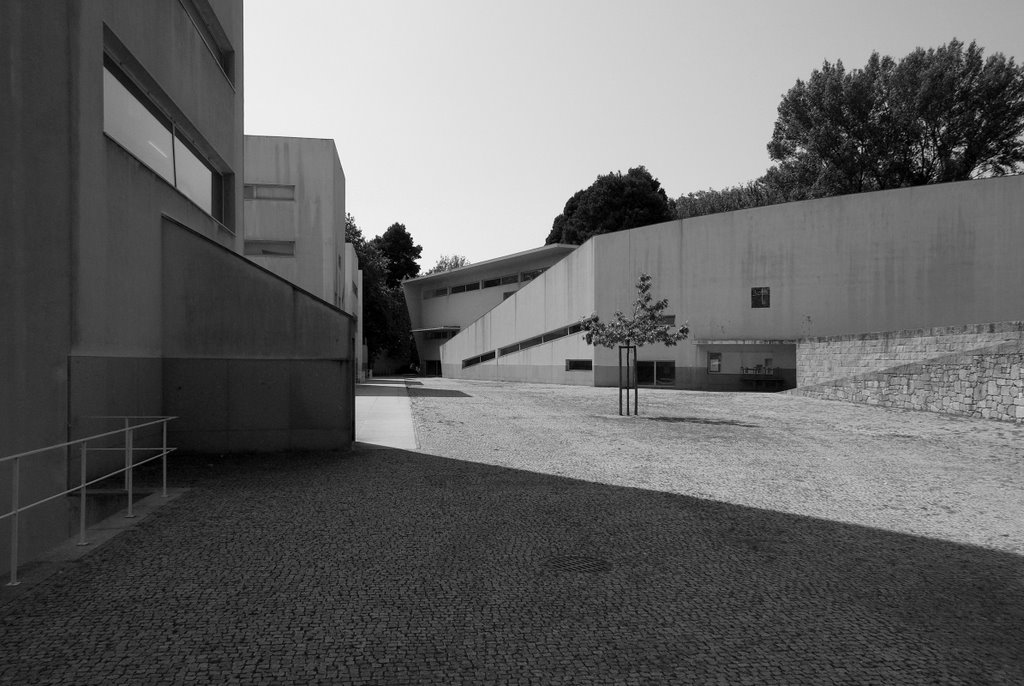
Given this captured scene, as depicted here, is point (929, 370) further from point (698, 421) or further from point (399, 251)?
point (399, 251)

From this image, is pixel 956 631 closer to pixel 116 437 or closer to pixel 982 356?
pixel 116 437

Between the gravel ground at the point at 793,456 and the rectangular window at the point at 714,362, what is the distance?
13823 millimetres

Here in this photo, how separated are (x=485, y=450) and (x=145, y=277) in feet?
20.7

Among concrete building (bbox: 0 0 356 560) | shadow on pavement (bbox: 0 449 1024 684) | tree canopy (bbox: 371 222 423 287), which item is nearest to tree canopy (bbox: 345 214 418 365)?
tree canopy (bbox: 371 222 423 287)

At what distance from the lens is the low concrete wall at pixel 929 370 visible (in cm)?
1712

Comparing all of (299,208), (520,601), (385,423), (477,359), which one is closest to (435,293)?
(477,359)

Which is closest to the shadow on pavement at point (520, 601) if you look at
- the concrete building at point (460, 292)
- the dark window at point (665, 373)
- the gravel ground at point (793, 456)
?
the gravel ground at point (793, 456)

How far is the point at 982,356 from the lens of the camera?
17875 mm

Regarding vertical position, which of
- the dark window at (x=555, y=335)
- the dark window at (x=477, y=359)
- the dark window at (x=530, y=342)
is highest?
the dark window at (x=555, y=335)

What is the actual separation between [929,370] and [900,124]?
112 feet

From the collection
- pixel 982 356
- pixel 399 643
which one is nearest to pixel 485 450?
pixel 399 643

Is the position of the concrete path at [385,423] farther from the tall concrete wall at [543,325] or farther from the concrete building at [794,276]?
the concrete building at [794,276]

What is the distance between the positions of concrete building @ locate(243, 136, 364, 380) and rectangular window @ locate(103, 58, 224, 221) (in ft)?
49.6

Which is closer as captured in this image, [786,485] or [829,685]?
[829,685]
